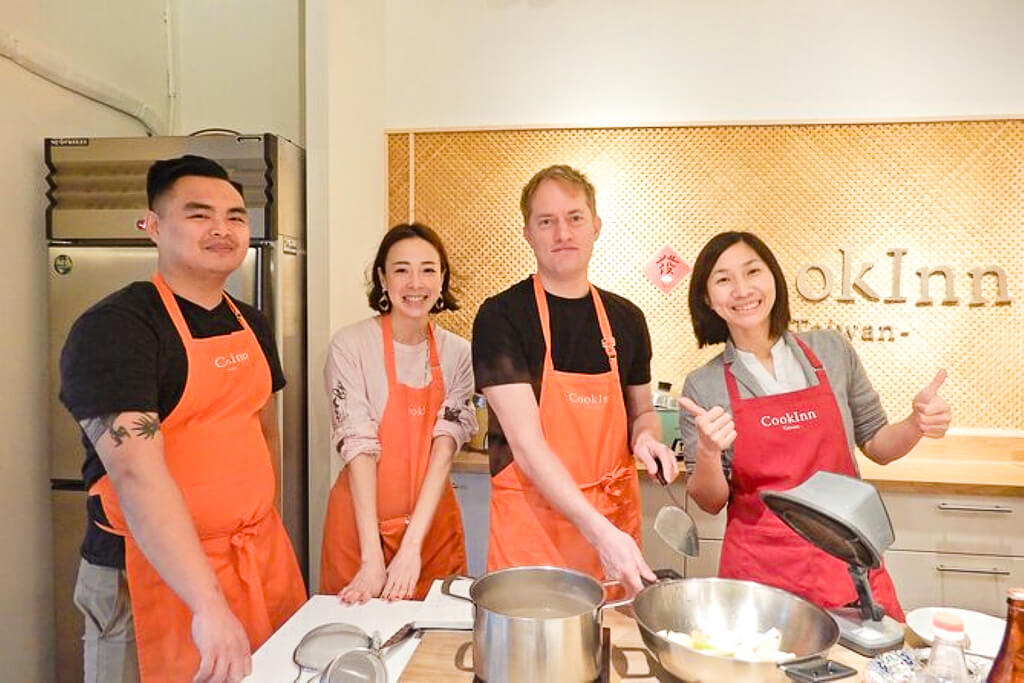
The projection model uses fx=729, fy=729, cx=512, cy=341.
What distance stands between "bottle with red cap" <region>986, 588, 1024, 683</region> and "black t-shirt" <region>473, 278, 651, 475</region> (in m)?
0.98

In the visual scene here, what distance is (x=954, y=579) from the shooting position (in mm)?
2436

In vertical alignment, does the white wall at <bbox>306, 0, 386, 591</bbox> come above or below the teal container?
above

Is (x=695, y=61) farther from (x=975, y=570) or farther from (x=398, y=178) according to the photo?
(x=975, y=570)

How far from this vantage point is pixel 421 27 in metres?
3.12

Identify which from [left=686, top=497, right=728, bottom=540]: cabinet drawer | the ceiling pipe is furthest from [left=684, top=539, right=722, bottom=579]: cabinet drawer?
the ceiling pipe

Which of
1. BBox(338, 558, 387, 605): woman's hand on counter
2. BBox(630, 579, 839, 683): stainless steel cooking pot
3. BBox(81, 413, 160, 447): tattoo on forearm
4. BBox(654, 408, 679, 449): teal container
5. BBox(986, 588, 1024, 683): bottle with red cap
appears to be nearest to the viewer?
BBox(986, 588, 1024, 683): bottle with red cap

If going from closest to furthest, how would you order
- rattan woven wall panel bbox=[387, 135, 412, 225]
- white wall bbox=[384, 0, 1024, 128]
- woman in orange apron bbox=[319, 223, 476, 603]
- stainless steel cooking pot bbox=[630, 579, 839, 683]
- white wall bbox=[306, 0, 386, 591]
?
stainless steel cooking pot bbox=[630, 579, 839, 683], woman in orange apron bbox=[319, 223, 476, 603], white wall bbox=[306, 0, 386, 591], white wall bbox=[384, 0, 1024, 128], rattan woven wall panel bbox=[387, 135, 412, 225]

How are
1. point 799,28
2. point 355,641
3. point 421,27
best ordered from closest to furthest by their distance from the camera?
point 355,641 < point 799,28 < point 421,27

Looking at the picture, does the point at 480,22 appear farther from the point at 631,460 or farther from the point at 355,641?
the point at 355,641

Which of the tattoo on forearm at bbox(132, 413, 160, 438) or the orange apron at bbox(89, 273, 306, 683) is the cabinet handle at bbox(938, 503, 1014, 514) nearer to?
the orange apron at bbox(89, 273, 306, 683)

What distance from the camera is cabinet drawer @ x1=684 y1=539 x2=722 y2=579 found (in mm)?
2572

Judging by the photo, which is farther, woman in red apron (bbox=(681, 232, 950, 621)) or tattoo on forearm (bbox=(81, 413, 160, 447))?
woman in red apron (bbox=(681, 232, 950, 621))

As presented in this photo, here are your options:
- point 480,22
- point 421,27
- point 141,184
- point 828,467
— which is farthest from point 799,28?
point 141,184

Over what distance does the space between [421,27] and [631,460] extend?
7.22ft
